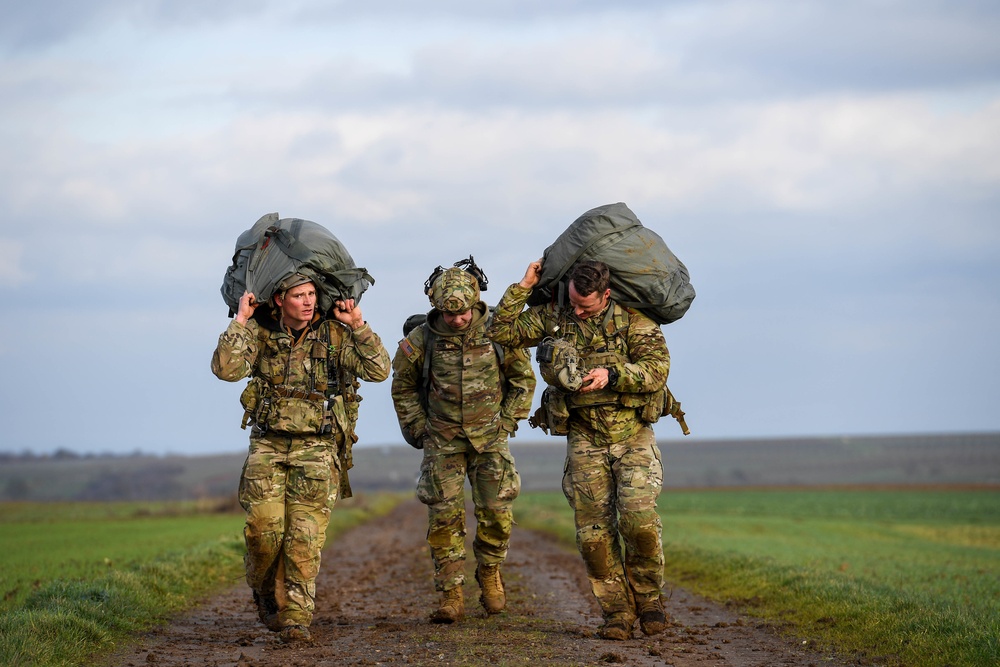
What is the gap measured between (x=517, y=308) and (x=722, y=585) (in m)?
5.59

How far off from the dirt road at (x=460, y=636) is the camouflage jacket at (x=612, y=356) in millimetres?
1612

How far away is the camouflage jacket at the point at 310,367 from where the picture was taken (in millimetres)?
9172

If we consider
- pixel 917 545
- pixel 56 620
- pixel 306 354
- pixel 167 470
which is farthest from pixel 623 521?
pixel 167 470

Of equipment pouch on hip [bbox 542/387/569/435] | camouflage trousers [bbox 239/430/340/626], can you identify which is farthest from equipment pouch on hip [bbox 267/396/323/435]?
equipment pouch on hip [bbox 542/387/569/435]

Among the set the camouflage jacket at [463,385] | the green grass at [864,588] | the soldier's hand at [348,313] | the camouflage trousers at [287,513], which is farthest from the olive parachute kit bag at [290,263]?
the green grass at [864,588]

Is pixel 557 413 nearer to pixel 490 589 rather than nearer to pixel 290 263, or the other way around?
pixel 490 589

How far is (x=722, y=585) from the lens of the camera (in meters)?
13.4

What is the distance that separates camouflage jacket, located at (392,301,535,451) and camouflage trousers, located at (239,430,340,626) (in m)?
1.01

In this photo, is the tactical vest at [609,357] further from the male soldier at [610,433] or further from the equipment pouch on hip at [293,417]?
the equipment pouch on hip at [293,417]

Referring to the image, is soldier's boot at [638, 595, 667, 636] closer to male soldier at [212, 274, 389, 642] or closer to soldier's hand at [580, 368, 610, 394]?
soldier's hand at [580, 368, 610, 394]

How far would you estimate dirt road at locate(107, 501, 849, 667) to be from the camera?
7934mm

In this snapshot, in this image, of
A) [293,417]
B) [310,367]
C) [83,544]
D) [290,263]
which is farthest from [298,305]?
[83,544]

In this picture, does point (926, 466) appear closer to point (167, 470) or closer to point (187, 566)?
point (167, 470)

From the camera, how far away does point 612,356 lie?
908 cm
